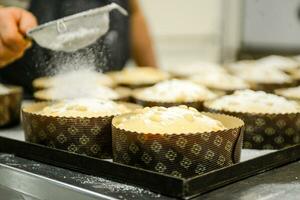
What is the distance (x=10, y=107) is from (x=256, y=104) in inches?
30.3

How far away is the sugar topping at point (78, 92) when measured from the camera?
172cm

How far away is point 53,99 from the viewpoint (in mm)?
1710

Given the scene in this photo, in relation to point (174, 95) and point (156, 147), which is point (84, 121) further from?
point (174, 95)

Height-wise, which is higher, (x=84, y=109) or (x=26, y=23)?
(x=26, y=23)

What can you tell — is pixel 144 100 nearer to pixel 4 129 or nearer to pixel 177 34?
pixel 4 129

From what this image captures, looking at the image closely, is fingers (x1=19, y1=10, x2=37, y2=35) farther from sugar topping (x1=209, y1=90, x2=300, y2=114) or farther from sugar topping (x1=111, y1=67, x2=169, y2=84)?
sugar topping (x1=111, y1=67, x2=169, y2=84)

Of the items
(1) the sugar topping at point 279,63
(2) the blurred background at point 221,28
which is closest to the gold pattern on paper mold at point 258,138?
(1) the sugar topping at point 279,63

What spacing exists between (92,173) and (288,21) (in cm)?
251

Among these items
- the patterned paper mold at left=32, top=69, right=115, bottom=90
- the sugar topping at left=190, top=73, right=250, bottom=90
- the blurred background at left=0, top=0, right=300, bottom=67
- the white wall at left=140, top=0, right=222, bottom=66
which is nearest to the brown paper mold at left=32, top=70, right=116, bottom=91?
the patterned paper mold at left=32, top=69, right=115, bottom=90

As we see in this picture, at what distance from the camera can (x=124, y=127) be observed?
123cm

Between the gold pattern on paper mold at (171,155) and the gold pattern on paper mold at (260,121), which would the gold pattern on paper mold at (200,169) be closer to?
the gold pattern on paper mold at (171,155)

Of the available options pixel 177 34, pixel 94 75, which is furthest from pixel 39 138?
pixel 177 34

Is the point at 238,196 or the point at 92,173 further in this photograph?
the point at 92,173

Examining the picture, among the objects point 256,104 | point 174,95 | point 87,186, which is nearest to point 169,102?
point 174,95
